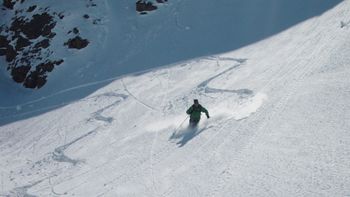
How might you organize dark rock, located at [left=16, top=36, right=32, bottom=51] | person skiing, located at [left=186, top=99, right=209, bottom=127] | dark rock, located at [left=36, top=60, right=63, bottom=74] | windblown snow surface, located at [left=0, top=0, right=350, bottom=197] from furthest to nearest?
dark rock, located at [left=16, top=36, right=32, bottom=51], dark rock, located at [left=36, top=60, right=63, bottom=74], person skiing, located at [left=186, top=99, right=209, bottom=127], windblown snow surface, located at [left=0, top=0, right=350, bottom=197]

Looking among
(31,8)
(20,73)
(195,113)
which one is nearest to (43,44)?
(20,73)

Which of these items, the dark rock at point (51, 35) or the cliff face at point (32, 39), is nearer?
the cliff face at point (32, 39)

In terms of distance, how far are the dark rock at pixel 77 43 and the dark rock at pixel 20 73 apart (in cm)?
298

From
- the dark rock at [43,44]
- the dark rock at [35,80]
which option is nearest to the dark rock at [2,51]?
the dark rock at [43,44]

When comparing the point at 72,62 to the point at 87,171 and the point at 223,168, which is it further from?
the point at 223,168

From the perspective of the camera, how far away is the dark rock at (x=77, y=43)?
104ft

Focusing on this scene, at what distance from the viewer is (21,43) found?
3291 centimetres

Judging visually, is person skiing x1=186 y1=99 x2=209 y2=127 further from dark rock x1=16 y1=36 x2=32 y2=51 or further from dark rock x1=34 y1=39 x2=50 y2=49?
dark rock x1=16 y1=36 x2=32 y2=51

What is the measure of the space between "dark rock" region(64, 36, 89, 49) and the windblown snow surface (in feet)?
17.6

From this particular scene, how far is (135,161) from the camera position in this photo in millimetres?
16453

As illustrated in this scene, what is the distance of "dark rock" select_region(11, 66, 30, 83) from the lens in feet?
104

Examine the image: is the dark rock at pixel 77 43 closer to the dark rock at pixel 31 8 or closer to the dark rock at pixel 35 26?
the dark rock at pixel 35 26

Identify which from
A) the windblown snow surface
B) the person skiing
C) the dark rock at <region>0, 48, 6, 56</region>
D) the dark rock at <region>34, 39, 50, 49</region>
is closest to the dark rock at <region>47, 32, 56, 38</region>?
the dark rock at <region>34, 39, 50, 49</region>

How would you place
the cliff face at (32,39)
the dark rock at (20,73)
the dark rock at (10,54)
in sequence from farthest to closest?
the dark rock at (10,54), the dark rock at (20,73), the cliff face at (32,39)
